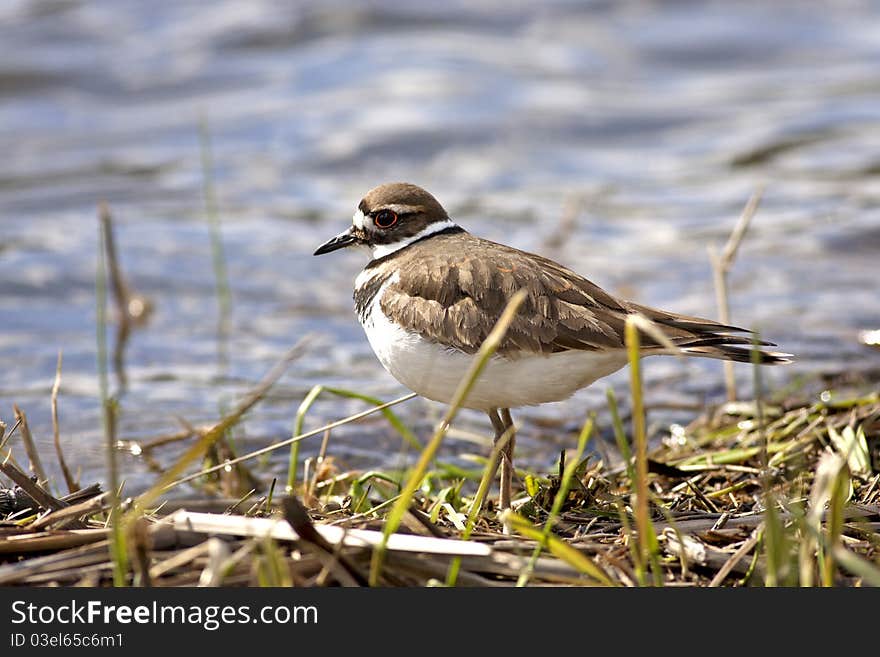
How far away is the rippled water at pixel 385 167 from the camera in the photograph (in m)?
7.90

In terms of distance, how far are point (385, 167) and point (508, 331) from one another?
803 centimetres

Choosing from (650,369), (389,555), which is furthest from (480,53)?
(389,555)

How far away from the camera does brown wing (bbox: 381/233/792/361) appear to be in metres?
4.24

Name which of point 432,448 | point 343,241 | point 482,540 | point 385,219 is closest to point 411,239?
point 385,219

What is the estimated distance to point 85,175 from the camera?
470 inches

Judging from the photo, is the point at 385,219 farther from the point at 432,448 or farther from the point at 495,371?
the point at 432,448

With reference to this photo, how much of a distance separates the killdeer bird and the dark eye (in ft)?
1.70

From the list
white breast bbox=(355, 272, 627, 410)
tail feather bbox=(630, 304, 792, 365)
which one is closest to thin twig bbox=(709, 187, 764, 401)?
tail feather bbox=(630, 304, 792, 365)

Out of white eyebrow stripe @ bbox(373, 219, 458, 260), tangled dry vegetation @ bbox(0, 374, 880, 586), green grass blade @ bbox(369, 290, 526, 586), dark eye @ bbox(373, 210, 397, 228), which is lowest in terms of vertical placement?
tangled dry vegetation @ bbox(0, 374, 880, 586)

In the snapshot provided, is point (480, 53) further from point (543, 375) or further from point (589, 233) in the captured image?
point (543, 375)

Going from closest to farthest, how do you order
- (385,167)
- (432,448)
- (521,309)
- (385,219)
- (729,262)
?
(432,448) < (521,309) < (385,219) < (729,262) < (385,167)

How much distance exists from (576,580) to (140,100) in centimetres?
1149

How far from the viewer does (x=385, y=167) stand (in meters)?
12.1

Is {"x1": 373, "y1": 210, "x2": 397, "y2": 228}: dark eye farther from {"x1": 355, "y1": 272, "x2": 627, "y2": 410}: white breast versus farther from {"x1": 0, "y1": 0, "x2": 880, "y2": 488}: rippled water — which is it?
{"x1": 0, "y1": 0, "x2": 880, "y2": 488}: rippled water
